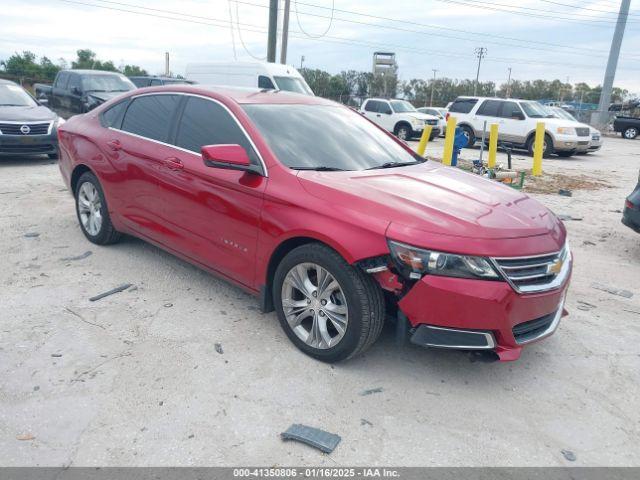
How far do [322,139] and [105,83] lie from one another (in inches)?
545

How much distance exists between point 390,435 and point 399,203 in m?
1.32

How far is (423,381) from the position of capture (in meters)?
3.36

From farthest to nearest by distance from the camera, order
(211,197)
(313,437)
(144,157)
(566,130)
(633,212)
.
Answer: (566,130) → (633,212) → (144,157) → (211,197) → (313,437)

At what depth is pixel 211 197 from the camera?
3949 millimetres

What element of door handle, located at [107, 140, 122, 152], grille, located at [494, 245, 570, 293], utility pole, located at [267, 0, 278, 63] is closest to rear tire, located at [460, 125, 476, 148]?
utility pole, located at [267, 0, 278, 63]

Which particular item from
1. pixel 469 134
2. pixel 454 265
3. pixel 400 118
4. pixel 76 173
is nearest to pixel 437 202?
pixel 454 265

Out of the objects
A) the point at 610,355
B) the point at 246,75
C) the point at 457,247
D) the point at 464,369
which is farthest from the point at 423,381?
the point at 246,75

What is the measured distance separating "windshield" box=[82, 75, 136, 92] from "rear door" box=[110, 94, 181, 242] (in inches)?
466

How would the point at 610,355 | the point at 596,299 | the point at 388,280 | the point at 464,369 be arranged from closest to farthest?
the point at 388,280, the point at 464,369, the point at 610,355, the point at 596,299

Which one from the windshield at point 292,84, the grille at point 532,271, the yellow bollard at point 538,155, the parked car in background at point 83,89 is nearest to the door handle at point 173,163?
the grille at point 532,271

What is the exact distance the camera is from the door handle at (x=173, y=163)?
4.21m

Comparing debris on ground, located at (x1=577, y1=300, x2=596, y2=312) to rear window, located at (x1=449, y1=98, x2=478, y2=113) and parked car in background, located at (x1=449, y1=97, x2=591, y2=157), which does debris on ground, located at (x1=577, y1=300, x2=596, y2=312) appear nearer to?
parked car in background, located at (x1=449, y1=97, x2=591, y2=157)

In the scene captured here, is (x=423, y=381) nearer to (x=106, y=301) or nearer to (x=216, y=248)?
(x=216, y=248)

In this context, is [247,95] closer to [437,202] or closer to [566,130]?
[437,202]
